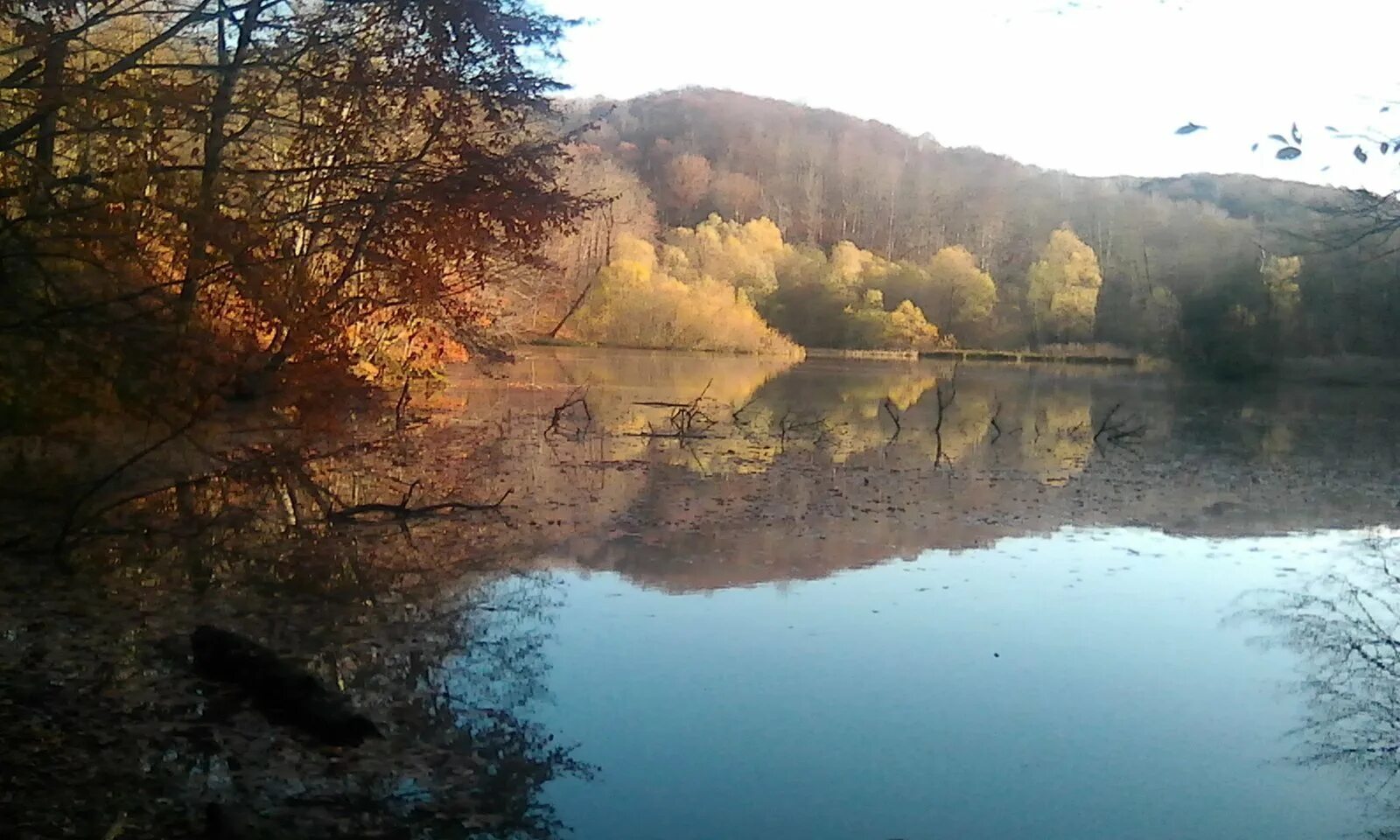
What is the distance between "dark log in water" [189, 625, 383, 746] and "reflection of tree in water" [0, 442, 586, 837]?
8 cm

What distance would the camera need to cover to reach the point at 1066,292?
53.7 meters

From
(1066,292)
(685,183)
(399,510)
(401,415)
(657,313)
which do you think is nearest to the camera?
(399,510)

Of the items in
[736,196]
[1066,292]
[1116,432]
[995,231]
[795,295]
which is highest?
[736,196]

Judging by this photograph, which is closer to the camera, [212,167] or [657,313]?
[212,167]

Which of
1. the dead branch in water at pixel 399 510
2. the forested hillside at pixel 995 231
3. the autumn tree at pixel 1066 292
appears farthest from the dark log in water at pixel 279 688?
the autumn tree at pixel 1066 292

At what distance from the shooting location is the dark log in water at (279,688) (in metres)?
4.49

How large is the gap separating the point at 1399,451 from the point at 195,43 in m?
19.2

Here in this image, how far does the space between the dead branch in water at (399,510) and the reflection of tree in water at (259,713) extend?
0.74 metres

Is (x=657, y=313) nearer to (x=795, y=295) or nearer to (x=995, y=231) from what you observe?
(x=795, y=295)

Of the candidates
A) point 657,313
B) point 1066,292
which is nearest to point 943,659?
point 657,313

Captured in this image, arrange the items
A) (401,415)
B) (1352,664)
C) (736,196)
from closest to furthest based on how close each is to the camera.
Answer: (1352,664) → (401,415) → (736,196)

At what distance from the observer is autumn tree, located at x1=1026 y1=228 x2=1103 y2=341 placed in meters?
53.0

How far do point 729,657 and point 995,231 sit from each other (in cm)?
6745

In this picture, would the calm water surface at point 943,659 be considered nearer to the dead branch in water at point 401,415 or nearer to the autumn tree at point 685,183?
the dead branch in water at point 401,415
